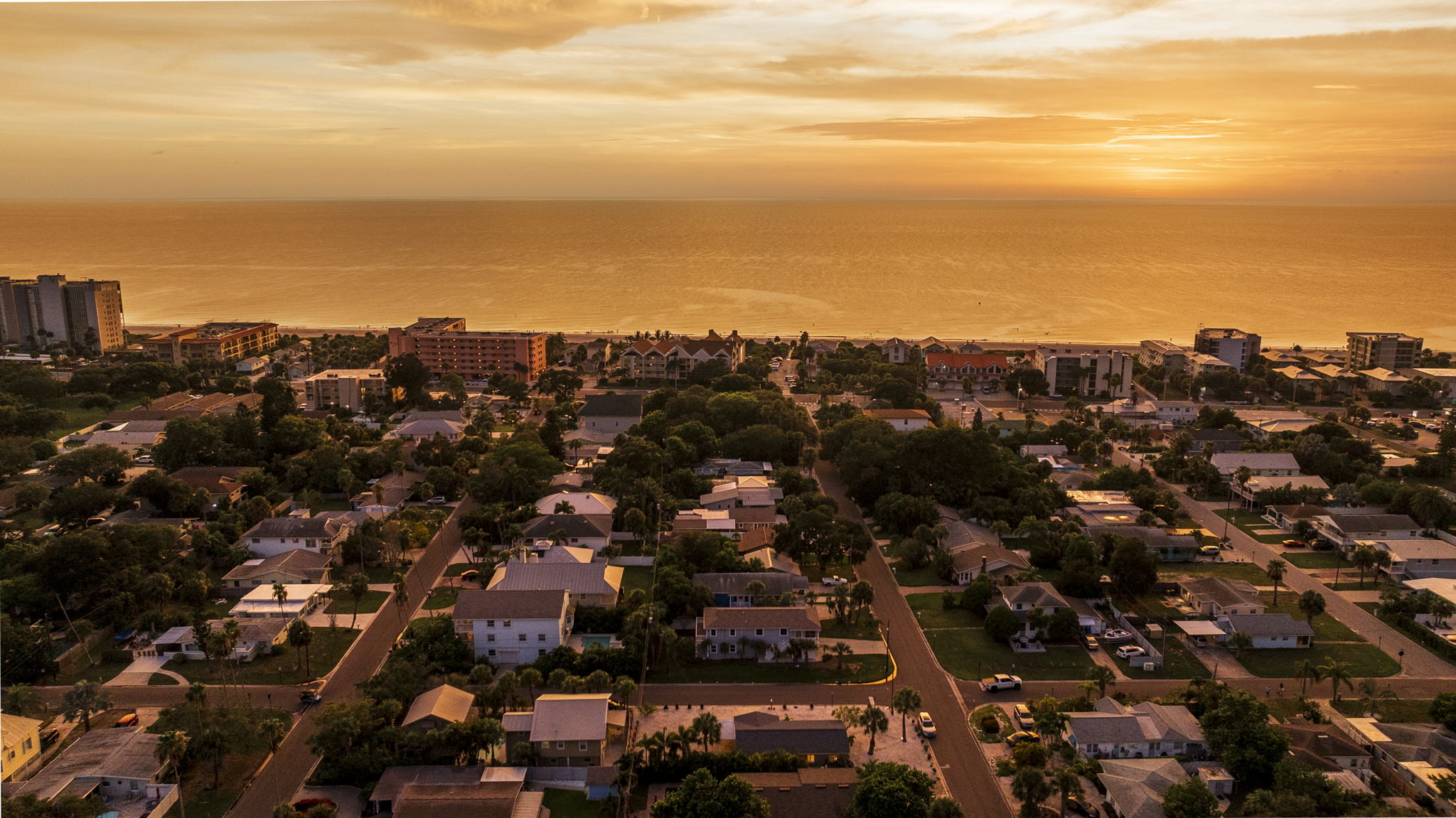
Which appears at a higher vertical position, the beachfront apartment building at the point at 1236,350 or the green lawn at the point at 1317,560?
the beachfront apartment building at the point at 1236,350

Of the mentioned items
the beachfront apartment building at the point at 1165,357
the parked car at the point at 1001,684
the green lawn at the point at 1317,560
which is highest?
the beachfront apartment building at the point at 1165,357

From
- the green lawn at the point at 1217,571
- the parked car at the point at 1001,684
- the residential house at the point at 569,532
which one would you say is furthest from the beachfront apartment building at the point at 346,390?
the green lawn at the point at 1217,571

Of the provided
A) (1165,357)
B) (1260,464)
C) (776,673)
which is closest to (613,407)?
(776,673)

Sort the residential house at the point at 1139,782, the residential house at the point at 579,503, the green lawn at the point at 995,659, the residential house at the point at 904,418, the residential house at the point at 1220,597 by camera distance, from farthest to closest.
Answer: the residential house at the point at 904,418 < the residential house at the point at 579,503 < the residential house at the point at 1220,597 < the green lawn at the point at 995,659 < the residential house at the point at 1139,782

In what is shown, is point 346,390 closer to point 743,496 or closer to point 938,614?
point 743,496

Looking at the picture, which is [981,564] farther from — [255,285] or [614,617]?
[255,285]

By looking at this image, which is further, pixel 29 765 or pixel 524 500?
pixel 524 500

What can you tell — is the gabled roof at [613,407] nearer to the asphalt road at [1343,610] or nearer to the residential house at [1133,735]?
the asphalt road at [1343,610]

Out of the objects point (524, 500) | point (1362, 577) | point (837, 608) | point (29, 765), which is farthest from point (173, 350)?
point (1362, 577)
